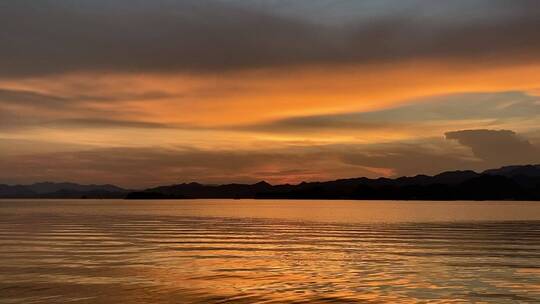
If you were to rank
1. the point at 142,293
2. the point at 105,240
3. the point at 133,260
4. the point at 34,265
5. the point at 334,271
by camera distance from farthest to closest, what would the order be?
1. the point at 105,240
2. the point at 133,260
3. the point at 34,265
4. the point at 334,271
5. the point at 142,293

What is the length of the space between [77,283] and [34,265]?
29.3ft

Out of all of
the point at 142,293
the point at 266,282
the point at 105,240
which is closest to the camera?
the point at 142,293

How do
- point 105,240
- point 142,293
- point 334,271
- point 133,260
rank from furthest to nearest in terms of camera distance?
point 105,240
point 133,260
point 334,271
point 142,293

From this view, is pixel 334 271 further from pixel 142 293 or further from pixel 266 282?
pixel 142 293

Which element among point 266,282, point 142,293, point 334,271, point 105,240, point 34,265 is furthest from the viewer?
point 105,240

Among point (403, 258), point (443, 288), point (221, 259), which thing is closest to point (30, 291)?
point (221, 259)

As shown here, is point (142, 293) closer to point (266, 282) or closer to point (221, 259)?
point (266, 282)

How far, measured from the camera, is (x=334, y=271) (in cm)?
3616

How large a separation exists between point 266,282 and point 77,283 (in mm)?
10365

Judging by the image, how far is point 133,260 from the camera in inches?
1661

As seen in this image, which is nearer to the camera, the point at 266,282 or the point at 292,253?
the point at 266,282

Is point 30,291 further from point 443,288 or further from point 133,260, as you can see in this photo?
point 443,288

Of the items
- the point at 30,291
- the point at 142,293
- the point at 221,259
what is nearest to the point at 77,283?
the point at 30,291

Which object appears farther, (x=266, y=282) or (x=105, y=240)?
(x=105, y=240)
